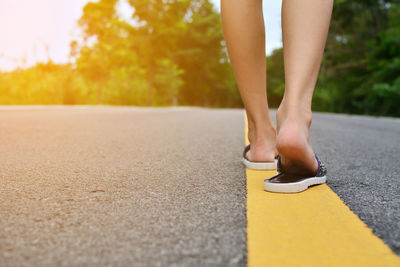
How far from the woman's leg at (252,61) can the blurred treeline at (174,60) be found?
36.8 feet

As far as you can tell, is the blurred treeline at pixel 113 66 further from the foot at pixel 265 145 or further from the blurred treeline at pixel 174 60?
A: the foot at pixel 265 145

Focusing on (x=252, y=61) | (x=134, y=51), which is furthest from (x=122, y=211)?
(x=134, y=51)

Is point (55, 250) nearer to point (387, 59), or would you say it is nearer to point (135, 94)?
point (387, 59)

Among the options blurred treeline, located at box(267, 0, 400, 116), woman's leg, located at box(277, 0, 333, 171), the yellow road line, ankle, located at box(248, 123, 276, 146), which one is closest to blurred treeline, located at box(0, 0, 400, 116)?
blurred treeline, located at box(267, 0, 400, 116)

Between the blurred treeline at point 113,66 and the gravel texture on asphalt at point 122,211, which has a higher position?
the blurred treeline at point 113,66

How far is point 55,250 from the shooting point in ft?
3.14

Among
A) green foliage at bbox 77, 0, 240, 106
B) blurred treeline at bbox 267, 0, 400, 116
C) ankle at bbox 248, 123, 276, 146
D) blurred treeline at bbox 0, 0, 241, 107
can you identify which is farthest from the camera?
green foliage at bbox 77, 0, 240, 106

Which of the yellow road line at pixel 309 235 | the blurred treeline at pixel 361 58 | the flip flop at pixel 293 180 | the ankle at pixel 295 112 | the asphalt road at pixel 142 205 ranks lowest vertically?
the yellow road line at pixel 309 235

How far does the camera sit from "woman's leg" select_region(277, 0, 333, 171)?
5.29ft

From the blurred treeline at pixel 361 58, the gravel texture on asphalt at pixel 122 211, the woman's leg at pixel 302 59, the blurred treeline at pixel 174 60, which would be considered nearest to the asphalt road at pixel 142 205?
the gravel texture on asphalt at pixel 122 211

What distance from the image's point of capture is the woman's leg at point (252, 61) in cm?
190

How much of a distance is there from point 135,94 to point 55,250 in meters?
25.6

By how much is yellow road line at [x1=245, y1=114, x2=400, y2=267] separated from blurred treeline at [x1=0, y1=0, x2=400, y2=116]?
11.9m

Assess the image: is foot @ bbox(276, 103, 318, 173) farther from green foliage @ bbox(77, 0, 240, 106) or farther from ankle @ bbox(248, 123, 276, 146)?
green foliage @ bbox(77, 0, 240, 106)
